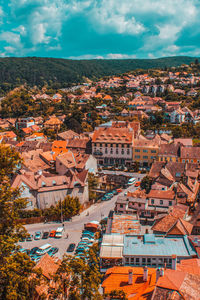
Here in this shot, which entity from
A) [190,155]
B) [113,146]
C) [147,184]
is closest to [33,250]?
[147,184]

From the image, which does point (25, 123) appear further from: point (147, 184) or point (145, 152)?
point (147, 184)

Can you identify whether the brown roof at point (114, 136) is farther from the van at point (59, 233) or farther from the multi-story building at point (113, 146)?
the van at point (59, 233)

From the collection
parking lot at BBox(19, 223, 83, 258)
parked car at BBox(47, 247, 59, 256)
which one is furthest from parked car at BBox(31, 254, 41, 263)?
parking lot at BBox(19, 223, 83, 258)

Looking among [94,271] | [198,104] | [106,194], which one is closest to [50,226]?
Result: [106,194]

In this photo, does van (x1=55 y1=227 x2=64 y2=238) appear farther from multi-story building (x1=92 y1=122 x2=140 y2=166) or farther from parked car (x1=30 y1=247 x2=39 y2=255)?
multi-story building (x1=92 y1=122 x2=140 y2=166)

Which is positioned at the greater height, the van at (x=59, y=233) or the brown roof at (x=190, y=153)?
the brown roof at (x=190, y=153)

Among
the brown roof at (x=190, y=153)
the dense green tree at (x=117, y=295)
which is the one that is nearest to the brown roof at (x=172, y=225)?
the dense green tree at (x=117, y=295)
